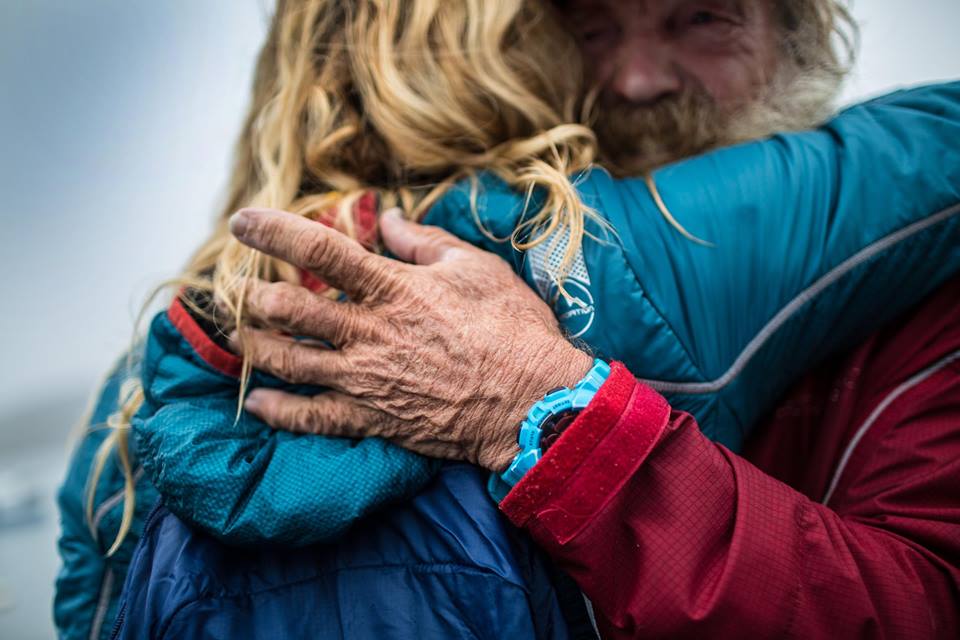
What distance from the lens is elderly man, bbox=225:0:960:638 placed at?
832mm

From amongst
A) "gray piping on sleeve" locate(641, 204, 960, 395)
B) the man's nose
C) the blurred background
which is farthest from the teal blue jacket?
the blurred background

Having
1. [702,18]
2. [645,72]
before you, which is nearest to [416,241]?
[645,72]

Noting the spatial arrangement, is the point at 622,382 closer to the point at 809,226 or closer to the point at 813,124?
the point at 809,226

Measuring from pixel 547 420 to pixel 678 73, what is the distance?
93 centimetres

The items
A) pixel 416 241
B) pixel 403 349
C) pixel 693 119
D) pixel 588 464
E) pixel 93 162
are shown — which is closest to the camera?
pixel 588 464

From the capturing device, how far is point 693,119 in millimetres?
1453

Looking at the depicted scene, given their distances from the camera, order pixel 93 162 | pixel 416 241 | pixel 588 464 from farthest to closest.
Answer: pixel 93 162 < pixel 416 241 < pixel 588 464

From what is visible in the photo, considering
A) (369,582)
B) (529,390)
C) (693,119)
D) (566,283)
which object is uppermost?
(693,119)

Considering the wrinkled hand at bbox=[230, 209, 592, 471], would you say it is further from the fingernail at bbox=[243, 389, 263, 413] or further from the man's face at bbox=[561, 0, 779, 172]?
the man's face at bbox=[561, 0, 779, 172]

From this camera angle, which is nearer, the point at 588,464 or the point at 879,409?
the point at 588,464

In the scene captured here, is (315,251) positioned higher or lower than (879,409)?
higher

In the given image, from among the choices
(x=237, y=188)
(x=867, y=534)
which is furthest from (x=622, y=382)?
(x=237, y=188)

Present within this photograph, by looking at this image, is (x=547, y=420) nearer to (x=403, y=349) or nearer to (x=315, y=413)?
(x=403, y=349)

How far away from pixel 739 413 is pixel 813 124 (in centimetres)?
63
